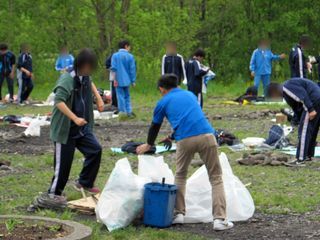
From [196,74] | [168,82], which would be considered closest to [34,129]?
[196,74]

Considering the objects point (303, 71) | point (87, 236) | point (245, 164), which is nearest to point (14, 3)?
point (303, 71)

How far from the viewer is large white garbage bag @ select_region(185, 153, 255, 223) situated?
26.0 feet

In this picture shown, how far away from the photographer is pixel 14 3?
32.2 meters

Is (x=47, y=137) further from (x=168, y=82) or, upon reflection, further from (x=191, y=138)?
(x=191, y=138)

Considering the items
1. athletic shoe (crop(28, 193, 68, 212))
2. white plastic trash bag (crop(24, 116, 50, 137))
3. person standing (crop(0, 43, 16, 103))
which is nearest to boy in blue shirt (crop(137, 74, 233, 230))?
athletic shoe (crop(28, 193, 68, 212))

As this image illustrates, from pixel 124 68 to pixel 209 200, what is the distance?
35.9 feet

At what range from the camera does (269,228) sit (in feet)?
25.1

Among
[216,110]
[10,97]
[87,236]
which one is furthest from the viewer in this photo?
[10,97]

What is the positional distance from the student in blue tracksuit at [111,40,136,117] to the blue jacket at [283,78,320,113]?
774cm

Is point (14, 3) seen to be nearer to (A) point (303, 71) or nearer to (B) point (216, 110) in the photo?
(B) point (216, 110)

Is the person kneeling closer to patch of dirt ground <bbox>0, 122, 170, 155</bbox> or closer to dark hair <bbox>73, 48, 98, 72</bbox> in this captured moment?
dark hair <bbox>73, 48, 98, 72</bbox>

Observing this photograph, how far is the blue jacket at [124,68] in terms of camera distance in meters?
18.5

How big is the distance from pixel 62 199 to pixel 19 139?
645 cm

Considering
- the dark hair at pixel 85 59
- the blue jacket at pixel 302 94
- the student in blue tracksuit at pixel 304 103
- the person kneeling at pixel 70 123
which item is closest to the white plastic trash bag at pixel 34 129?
the student in blue tracksuit at pixel 304 103
